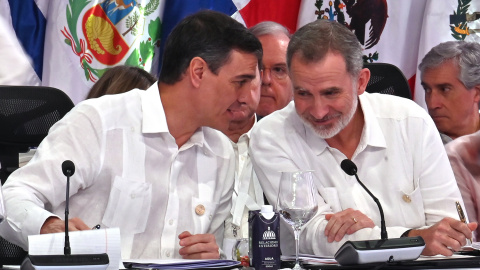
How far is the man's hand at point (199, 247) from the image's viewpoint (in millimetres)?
2727

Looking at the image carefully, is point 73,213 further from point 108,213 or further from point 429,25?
point 429,25

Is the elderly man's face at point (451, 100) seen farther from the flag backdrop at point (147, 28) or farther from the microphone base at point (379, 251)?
the microphone base at point (379, 251)

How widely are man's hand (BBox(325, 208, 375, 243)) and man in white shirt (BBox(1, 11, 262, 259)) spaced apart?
0.40 meters

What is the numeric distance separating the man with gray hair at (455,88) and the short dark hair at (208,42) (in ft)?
5.07

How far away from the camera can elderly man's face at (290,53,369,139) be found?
310 centimetres

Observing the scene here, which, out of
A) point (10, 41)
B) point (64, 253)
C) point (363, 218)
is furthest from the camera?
point (10, 41)

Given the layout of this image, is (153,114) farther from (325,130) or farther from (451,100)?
(451,100)

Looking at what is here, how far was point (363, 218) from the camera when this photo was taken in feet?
9.20

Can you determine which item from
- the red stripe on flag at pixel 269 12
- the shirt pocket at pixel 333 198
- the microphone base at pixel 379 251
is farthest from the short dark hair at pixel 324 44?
the red stripe on flag at pixel 269 12

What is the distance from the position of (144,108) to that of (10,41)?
6.43ft

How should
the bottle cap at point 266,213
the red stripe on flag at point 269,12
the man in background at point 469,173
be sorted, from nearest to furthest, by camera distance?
1. the bottle cap at point 266,213
2. the man in background at point 469,173
3. the red stripe on flag at point 269,12

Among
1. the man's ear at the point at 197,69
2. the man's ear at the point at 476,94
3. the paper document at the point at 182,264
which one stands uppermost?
the man's ear at the point at 197,69

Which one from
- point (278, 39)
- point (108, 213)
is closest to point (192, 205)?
point (108, 213)

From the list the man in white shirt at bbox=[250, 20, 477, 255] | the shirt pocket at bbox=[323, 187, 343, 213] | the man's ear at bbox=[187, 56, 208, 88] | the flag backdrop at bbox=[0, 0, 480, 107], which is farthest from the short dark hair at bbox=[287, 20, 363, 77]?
the flag backdrop at bbox=[0, 0, 480, 107]
